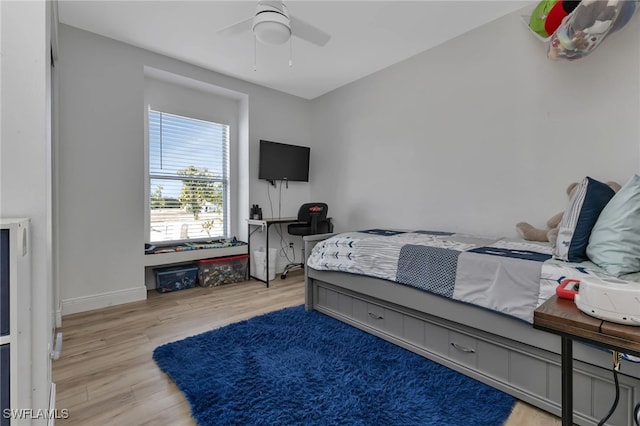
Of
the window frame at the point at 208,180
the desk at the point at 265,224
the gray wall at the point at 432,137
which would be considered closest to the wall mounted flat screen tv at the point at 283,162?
the window frame at the point at 208,180

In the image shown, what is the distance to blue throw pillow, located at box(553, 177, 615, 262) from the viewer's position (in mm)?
1488

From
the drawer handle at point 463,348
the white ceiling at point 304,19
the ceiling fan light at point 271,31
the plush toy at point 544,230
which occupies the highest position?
the white ceiling at point 304,19

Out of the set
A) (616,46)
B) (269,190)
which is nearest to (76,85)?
(269,190)

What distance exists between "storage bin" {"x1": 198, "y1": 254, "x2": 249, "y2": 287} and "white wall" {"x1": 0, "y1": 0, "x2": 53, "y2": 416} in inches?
98.3

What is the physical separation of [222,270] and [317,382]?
2357 millimetres

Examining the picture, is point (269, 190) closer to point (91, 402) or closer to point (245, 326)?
point (245, 326)

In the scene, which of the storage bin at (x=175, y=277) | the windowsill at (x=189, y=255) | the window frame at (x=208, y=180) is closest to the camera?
the windowsill at (x=189, y=255)

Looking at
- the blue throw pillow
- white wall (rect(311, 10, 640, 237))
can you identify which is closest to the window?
white wall (rect(311, 10, 640, 237))

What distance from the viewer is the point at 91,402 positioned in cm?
150

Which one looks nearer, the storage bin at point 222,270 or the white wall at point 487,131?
the white wall at point 487,131

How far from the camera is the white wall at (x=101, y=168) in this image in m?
2.66

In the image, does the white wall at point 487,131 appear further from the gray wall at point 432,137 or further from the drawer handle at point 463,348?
the drawer handle at point 463,348

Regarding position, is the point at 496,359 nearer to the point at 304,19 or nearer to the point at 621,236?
the point at 621,236

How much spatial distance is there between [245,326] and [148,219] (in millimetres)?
1987
